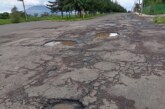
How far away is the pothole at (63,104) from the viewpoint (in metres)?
4.32

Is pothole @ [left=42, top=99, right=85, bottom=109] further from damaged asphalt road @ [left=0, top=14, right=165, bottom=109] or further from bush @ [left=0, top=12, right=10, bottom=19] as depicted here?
bush @ [left=0, top=12, right=10, bottom=19]

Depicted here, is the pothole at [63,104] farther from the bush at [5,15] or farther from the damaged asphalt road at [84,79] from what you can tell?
the bush at [5,15]

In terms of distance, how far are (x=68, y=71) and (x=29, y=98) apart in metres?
1.82

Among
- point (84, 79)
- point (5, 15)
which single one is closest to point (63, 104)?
point (84, 79)

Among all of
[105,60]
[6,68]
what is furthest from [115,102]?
[6,68]

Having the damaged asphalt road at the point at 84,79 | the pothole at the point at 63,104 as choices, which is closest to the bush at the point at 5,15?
the damaged asphalt road at the point at 84,79

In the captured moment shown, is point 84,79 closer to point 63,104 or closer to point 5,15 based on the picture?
point 63,104

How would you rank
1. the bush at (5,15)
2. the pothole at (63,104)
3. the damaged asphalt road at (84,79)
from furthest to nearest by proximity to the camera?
the bush at (5,15) → the damaged asphalt road at (84,79) → the pothole at (63,104)

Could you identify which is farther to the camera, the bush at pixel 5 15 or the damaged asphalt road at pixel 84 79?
the bush at pixel 5 15

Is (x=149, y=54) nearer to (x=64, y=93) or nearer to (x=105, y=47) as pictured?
(x=105, y=47)

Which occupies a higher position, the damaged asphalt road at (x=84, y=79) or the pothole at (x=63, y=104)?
the damaged asphalt road at (x=84, y=79)

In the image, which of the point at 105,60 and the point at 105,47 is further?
the point at 105,47

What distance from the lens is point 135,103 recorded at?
4324 mm

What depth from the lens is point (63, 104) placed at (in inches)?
175
